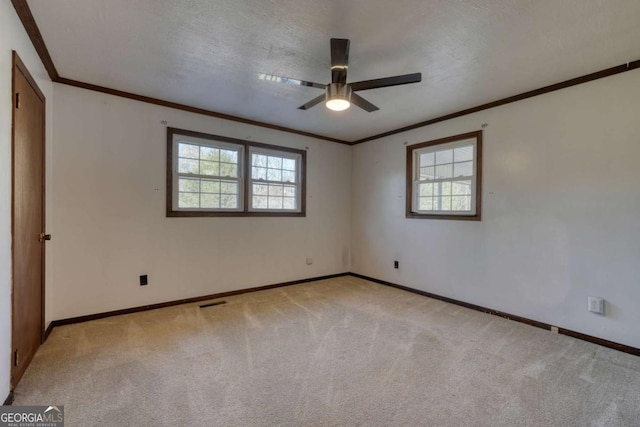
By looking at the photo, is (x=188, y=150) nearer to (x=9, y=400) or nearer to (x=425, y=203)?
(x=9, y=400)

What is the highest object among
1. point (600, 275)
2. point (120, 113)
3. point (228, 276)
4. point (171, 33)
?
point (171, 33)

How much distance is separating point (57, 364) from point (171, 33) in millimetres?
2660

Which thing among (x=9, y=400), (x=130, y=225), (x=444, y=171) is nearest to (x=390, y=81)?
(x=444, y=171)

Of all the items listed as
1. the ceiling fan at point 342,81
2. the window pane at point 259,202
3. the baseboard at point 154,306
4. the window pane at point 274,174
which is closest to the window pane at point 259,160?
the window pane at point 274,174

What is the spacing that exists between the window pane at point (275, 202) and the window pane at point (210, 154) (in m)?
0.99

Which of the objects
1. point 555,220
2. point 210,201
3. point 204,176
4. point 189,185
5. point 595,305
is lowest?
point 595,305

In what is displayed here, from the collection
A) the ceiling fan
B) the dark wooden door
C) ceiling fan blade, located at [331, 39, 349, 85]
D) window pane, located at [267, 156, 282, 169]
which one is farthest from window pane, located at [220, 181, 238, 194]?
ceiling fan blade, located at [331, 39, 349, 85]

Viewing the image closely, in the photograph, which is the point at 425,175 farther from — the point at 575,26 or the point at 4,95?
the point at 4,95

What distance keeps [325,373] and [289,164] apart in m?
3.31

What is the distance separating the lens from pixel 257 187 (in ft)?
14.3

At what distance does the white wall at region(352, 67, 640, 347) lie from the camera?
2566 mm

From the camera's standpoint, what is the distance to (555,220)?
296cm

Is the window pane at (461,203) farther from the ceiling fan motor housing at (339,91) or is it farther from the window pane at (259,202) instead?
the window pane at (259,202)

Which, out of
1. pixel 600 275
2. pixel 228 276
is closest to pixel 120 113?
pixel 228 276
